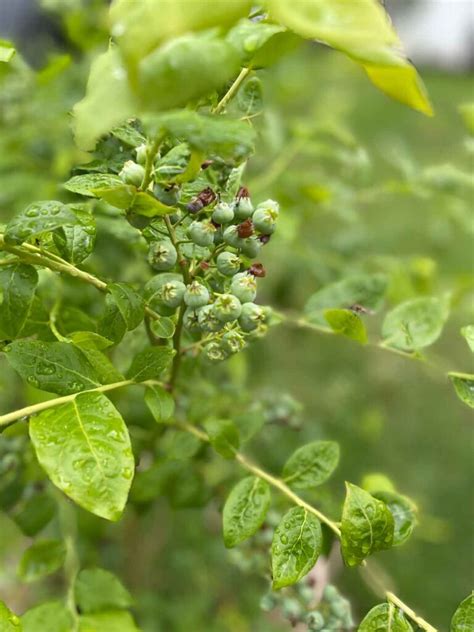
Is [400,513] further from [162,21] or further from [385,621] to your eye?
[162,21]

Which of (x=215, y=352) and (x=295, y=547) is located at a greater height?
(x=215, y=352)

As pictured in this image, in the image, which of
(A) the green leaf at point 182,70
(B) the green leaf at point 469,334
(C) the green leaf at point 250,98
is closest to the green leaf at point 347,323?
(B) the green leaf at point 469,334

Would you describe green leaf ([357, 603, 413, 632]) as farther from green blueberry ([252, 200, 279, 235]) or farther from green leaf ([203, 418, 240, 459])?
green blueberry ([252, 200, 279, 235])

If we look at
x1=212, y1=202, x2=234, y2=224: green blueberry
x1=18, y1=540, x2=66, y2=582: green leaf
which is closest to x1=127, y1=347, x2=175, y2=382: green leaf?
x1=212, y1=202, x2=234, y2=224: green blueberry

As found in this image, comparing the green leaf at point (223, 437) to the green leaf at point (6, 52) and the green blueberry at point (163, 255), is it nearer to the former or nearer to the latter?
the green blueberry at point (163, 255)

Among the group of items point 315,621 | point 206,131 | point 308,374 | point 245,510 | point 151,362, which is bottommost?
point 308,374

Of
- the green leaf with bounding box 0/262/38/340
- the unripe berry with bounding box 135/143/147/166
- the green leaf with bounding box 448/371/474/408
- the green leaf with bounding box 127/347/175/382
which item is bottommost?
the green leaf with bounding box 448/371/474/408

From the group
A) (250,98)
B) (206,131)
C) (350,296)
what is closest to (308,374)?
(350,296)
